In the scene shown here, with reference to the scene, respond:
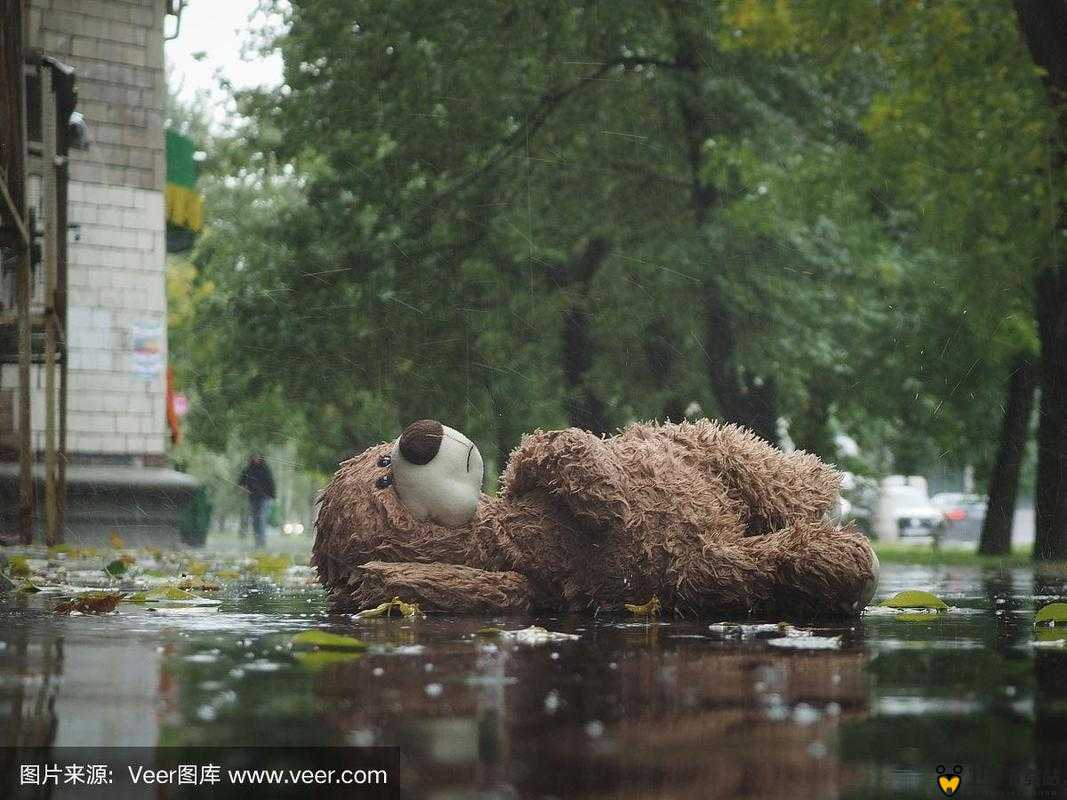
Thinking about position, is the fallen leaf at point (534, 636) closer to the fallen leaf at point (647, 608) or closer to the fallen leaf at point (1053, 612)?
the fallen leaf at point (647, 608)

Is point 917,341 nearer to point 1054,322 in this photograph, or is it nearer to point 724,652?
point 1054,322

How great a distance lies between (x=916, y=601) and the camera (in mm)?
6340

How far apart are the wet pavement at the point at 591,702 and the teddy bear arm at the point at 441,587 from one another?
249 millimetres

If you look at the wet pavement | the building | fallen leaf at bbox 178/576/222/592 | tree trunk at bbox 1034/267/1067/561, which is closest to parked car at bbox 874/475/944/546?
tree trunk at bbox 1034/267/1067/561

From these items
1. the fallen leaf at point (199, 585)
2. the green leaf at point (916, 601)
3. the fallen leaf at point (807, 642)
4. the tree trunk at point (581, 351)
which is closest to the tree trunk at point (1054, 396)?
the tree trunk at point (581, 351)

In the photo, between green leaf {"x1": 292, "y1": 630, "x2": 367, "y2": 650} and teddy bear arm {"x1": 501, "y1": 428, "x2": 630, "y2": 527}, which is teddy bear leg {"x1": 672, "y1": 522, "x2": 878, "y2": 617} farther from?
green leaf {"x1": 292, "y1": 630, "x2": 367, "y2": 650}

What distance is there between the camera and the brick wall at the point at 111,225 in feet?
57.7

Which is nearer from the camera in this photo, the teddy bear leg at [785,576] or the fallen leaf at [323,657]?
the fallen leaf at [323,657]

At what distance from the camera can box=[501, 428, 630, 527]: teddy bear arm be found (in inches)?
215

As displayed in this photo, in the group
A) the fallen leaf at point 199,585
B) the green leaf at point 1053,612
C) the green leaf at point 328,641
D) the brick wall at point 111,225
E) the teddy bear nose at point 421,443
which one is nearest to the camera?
the green leaf at point 328,641

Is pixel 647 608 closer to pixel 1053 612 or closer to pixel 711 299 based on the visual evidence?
pixel 1053 612

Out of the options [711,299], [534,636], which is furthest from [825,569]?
[711,299]

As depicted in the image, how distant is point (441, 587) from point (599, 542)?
0.58 m

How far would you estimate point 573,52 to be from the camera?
2347 cm
